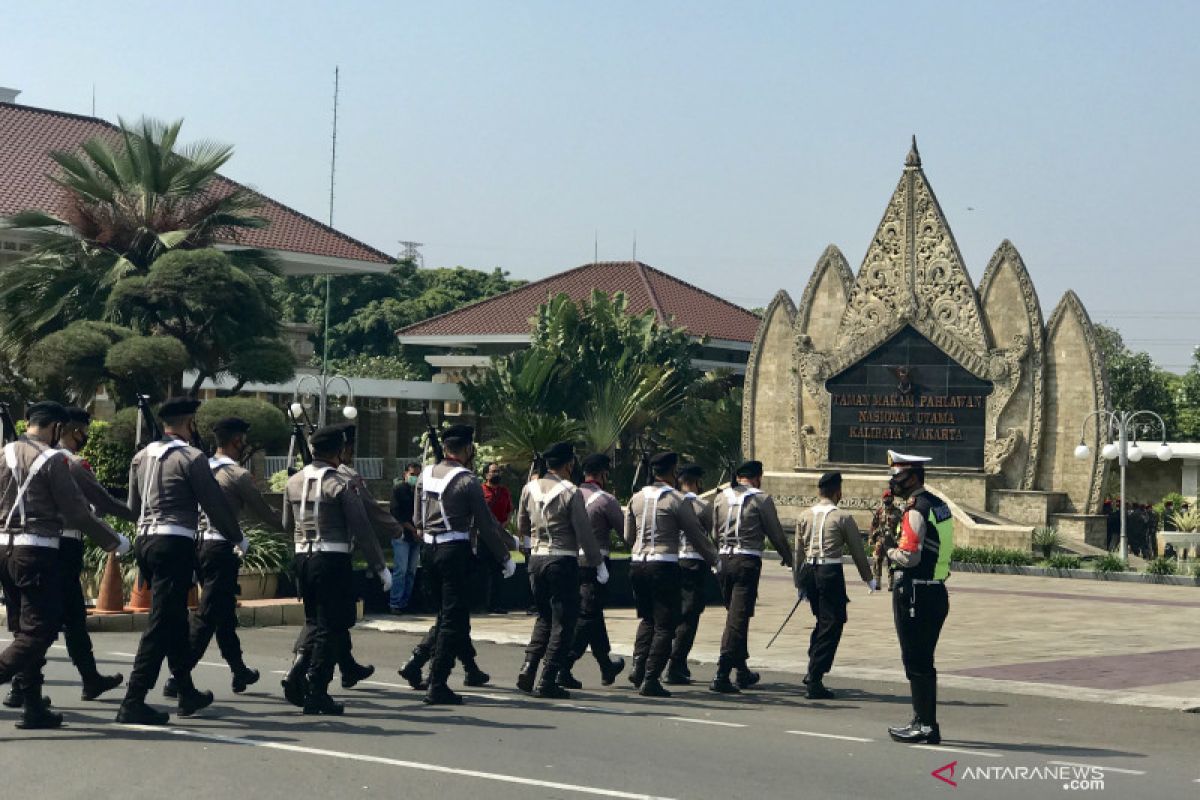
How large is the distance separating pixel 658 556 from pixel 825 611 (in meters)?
1.35

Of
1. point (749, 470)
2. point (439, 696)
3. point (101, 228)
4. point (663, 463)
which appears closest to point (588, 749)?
point (439, 696)

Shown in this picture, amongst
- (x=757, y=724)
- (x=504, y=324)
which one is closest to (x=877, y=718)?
(x=757, y=724)

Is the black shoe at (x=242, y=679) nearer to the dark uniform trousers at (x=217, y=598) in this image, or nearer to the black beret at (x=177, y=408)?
the dark uniform trousers at (x=217, y=598)

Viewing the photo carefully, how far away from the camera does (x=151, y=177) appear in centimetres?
2742

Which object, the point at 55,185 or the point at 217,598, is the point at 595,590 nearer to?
the point at 217,598

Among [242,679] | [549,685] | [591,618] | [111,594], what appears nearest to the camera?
[242,679]

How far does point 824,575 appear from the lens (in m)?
13.5

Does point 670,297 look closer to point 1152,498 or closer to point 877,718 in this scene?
point 1152,498

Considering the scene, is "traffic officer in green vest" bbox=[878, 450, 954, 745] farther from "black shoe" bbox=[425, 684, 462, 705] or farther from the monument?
the monument

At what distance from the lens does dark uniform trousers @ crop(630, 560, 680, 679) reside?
13.1 metres

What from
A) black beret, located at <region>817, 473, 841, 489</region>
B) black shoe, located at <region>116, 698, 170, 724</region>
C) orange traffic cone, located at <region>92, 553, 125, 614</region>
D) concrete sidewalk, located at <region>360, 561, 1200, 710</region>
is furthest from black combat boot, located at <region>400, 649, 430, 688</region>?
orange traffic cone, located at <region>92, 553, 125, 614</region>

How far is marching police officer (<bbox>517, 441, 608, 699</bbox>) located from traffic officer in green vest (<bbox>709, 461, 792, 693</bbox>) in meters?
1.34

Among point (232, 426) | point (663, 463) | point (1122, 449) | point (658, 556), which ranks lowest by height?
point (658, 556)

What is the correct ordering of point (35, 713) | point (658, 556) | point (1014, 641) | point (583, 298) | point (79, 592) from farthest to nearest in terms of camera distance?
point (583, 298), point (1014, 641), point (658, 556), point (79, 592), point (35, 713)
